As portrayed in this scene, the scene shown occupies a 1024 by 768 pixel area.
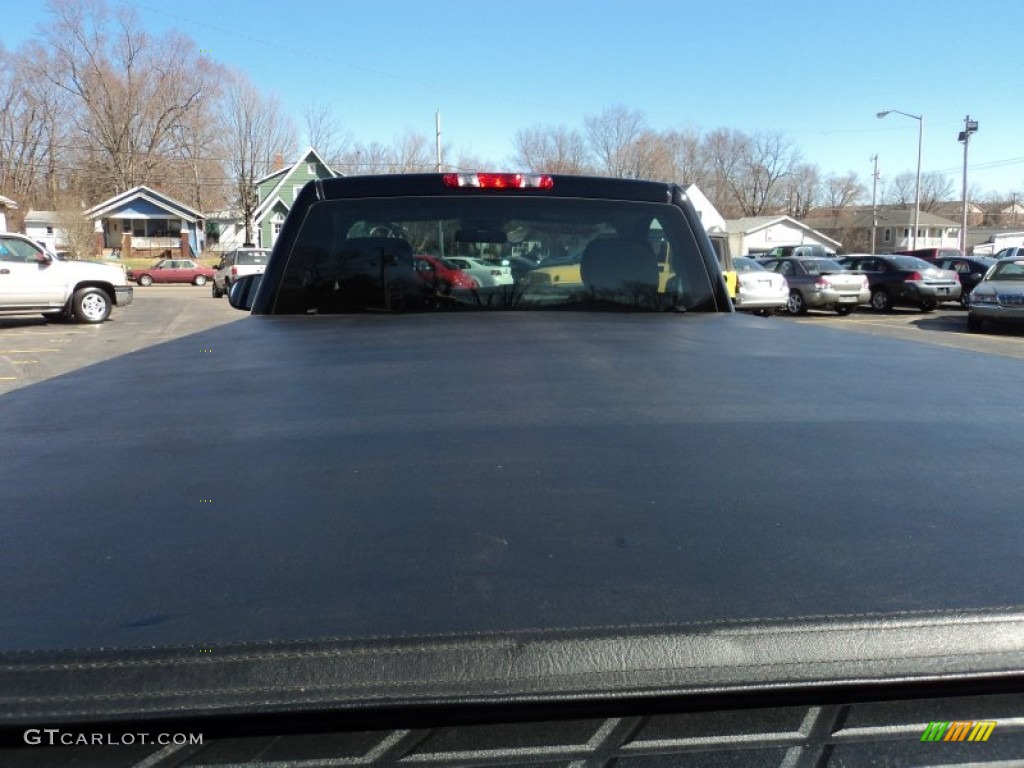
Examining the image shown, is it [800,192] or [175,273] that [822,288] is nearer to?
[175,273]

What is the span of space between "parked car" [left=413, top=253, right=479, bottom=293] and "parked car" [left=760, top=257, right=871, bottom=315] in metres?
20.1

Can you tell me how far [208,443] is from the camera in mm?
1632

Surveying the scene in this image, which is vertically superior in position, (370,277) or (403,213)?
(403,213)

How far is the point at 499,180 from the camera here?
138 inches

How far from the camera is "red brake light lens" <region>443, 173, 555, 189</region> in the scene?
3492 mm

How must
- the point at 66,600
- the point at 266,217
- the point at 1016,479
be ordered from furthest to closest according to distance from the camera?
the point at 266,217 < the point at 1016,479 < the point at 66,600

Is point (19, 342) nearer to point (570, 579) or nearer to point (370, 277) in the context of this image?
point (370, 277)

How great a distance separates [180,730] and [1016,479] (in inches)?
51.8

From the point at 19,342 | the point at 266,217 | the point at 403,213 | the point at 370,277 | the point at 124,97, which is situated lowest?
the point at 19,342

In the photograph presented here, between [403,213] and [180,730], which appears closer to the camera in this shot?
[180,730]

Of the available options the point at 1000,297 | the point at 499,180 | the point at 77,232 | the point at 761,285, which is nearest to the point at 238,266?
the point at 761,285

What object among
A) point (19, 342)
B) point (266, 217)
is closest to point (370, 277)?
point (19, 342)

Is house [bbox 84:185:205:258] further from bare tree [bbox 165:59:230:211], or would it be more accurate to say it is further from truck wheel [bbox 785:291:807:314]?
truck wheel [bbox 785:291:807:314]

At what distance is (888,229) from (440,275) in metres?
94.1
